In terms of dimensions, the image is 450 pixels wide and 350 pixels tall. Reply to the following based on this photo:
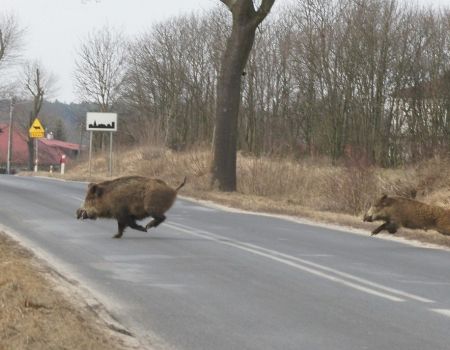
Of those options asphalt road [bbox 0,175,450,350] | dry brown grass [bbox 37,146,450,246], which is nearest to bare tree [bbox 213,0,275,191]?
dry brown grass [bbox 37,146,450,246]

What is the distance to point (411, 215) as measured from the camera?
1340 cm

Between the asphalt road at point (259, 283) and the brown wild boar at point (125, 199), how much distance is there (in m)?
0.50

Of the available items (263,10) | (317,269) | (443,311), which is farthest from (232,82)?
(443,311)

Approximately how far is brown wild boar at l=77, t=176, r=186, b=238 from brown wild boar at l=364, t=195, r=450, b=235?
383cm

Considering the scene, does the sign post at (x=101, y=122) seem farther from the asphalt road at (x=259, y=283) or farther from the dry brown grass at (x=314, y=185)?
the asphalt road at (x=259, y=283)

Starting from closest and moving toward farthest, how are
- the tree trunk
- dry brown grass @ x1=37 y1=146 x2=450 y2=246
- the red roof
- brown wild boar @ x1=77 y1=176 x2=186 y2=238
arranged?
brown wild boar @ x1=77 y1=176 x2=186 y2=238 → dry brown grass @ x1=37 y1=146 x2=450 y2=246 → the tree trunk → the red roof

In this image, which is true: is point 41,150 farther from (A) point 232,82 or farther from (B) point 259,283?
(B) point 259,283

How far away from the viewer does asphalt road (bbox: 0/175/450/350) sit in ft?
22.6

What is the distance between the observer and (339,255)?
476 inches

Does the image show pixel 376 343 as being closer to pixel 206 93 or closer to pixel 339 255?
pixel 339 255

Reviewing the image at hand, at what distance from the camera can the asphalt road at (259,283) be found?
22.6 ft

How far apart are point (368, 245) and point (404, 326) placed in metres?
6.46

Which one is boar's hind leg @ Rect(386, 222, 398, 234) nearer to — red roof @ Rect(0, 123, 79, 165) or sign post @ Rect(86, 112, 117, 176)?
sign post @ Rect(86, 112, 117, 176)

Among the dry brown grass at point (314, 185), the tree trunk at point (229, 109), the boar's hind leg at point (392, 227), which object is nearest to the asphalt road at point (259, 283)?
the boar's hind leg at point (392, 227)
